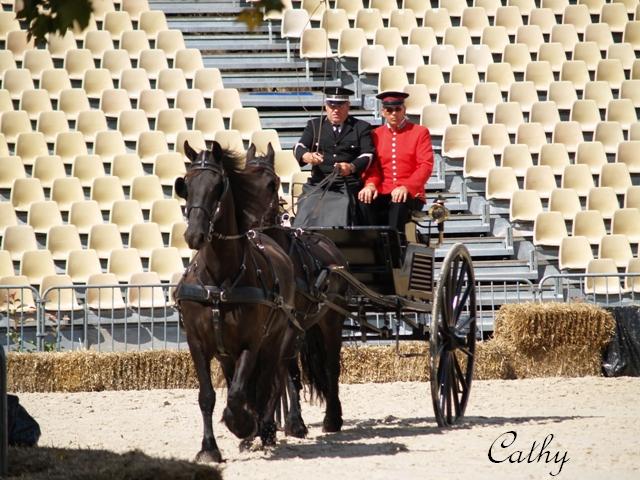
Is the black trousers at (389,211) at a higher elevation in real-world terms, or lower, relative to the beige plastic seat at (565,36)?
lower

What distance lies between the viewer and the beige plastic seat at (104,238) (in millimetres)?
13734

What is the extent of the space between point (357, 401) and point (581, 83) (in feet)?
28.2

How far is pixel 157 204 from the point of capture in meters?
14.2

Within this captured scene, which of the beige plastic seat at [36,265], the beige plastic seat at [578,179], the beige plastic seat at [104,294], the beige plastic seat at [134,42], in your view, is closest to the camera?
the beige plastic seat at [104,294]

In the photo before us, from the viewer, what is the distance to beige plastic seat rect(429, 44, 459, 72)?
17.5 m

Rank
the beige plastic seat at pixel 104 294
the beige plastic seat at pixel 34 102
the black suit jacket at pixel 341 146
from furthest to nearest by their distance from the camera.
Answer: the beige plastic seat at pixel 34 102 → the beige plastic seat at pixel 104 294 → the black suit jacket at pixel 341 146

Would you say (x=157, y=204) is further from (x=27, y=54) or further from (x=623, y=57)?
(x=623, y=57)

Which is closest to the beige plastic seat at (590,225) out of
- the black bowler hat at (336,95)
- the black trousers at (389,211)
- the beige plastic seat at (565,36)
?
the beige plastic seat at (565,36)

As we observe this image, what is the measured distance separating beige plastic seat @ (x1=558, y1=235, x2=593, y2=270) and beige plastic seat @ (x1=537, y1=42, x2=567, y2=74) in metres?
4.44

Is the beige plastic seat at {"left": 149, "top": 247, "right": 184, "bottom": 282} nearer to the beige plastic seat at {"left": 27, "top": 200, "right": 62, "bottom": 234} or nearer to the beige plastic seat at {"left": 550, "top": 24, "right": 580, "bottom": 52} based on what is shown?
the beige plastic seat at {"left": 27, "top": 200, "right": 62, "bottom": 234}

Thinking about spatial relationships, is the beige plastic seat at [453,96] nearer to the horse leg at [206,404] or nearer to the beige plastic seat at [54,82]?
the beige plastic seat at [54,82]

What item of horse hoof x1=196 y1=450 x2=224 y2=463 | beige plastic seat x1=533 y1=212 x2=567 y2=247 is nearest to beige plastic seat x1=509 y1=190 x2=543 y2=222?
beige plastic seat x1=533 y1=212 x2=567 y2=247

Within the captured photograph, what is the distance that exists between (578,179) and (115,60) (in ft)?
21.1

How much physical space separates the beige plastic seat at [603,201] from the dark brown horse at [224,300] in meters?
8.48
